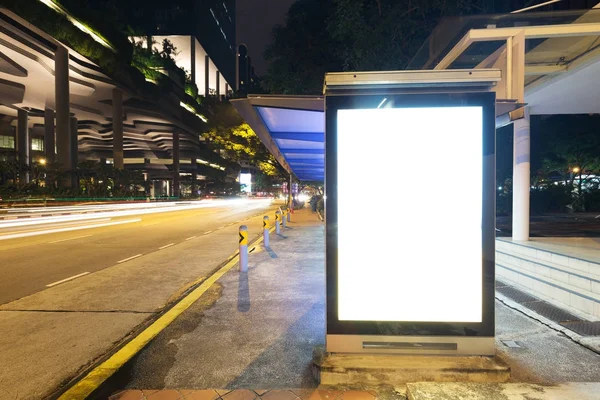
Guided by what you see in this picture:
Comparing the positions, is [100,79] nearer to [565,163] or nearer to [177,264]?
[177,264]

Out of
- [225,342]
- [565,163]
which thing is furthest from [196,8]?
[225,342]

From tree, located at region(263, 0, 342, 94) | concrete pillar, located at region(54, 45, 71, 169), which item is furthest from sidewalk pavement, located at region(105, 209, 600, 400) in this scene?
concrete pillar, located at region(54, 45, 71, 169)

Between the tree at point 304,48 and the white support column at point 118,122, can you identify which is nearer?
the tree at point 304,48

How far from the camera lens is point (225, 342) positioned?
413 cm

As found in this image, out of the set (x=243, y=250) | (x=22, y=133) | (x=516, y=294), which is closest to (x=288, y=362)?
(x=243, y=250)

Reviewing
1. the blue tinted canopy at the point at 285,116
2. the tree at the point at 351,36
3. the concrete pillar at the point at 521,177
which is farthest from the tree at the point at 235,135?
the concrete pillar at the point at 521,177

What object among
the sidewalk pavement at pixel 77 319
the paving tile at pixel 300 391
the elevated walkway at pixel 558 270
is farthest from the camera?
the elevated walkway at pixel 558 270

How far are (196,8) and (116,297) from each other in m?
77.6

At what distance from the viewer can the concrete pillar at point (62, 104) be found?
30.0 meters

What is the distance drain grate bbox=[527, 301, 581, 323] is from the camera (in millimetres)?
4656

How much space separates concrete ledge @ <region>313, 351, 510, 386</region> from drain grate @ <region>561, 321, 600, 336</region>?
181cm

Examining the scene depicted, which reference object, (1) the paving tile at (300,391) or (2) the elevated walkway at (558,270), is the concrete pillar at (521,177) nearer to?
(2) the elevated walkway at (558,270)

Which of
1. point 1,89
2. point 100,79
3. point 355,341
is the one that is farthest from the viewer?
point 100,79

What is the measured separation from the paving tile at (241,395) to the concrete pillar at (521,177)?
6695 millimetres
